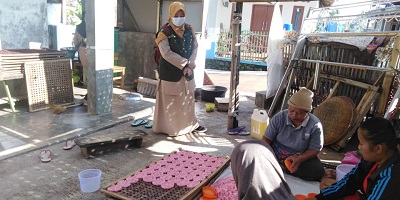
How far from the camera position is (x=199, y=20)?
7.90m

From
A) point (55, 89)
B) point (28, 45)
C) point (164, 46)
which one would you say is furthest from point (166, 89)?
point (28, 45)

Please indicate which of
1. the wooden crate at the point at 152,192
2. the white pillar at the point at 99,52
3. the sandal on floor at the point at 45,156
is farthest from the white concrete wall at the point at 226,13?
the wooden crate at the point at 152,192

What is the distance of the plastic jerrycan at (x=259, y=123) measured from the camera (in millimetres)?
5027

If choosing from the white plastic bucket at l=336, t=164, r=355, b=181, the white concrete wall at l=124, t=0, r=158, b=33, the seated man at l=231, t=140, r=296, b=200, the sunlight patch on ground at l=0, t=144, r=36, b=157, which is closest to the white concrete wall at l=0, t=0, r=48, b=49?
the white concrete wall at l=124, t=0, r=158, b=33

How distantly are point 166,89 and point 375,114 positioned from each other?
3.36 m

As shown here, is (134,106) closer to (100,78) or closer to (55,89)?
(100,78)

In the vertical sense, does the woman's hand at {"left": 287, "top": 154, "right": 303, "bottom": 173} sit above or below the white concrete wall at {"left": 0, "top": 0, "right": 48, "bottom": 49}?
below

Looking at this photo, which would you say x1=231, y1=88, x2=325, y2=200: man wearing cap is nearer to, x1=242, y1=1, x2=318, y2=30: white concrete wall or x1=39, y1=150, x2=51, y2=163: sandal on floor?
x1=39, y1=150, x2=51, y2=163: sandal on floor

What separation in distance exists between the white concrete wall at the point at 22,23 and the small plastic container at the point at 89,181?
5.26 metres

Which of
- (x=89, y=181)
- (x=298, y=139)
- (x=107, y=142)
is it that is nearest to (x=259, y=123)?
(x=298, y=139)

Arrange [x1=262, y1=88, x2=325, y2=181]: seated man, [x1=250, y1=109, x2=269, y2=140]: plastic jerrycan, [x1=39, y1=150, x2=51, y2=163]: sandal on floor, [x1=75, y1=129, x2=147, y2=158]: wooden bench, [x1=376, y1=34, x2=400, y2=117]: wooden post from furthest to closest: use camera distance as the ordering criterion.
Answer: [x1=250, y1=109, x2=269, y2=140]: plastic jerrycan < [x1=376, y1=34, x2=400, y2=117]: wooden post < [x1=75, y1=129, x2=147, y2=158]: wooden bench < [x1=39, y1=150, x2=51, y2=163]: sandal on floor < [x1=262, y1=88, x2=325, y2=181]: seated man

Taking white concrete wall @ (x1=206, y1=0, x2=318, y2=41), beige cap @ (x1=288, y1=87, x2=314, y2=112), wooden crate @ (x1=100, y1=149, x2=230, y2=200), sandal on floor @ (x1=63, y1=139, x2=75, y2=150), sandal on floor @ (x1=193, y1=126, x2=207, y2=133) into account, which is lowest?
sandal on floor @ (x1=63, y1=139, x2=75, y2=150)

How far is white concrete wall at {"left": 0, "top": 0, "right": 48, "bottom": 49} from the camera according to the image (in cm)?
675

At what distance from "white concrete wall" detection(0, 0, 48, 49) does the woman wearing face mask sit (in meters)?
4.37
